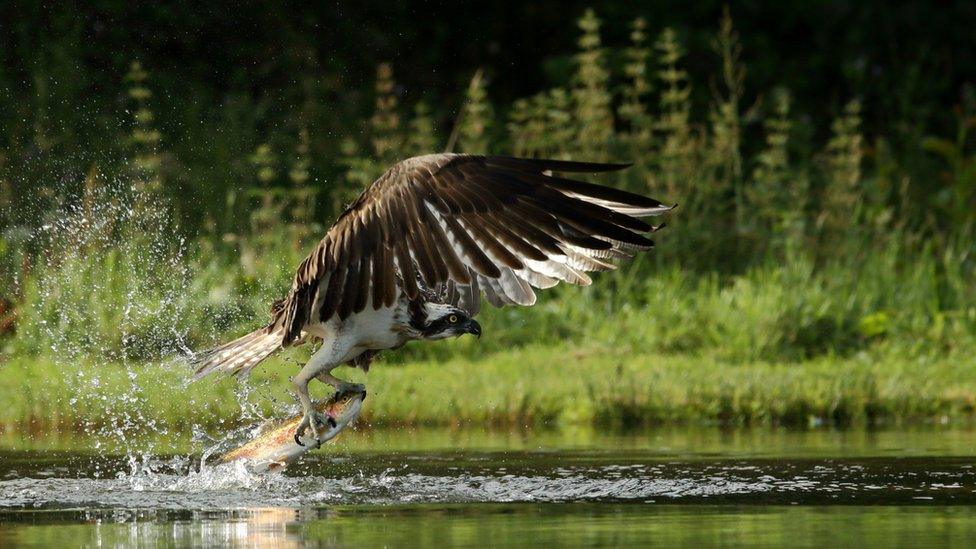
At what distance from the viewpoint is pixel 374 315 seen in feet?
23.8

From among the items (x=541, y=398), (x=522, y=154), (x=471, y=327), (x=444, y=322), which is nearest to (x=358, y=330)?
(x=444, y=322)

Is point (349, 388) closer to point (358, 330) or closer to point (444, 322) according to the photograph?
point (358, 330)

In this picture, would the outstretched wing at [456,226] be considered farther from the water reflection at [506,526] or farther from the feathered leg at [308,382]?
Answer: the water reflection at [506,526]

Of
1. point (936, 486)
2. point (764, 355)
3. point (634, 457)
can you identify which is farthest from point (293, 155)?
point (936, 486)

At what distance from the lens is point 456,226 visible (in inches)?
257

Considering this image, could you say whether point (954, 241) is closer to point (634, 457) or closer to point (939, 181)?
point (939, 181)

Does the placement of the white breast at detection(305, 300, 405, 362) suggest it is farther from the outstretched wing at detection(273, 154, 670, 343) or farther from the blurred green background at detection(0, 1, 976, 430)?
the blurred green background at detection(0, 1, 976, 430)

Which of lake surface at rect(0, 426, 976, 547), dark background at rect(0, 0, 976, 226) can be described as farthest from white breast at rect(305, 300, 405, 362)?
dark background at rect(0, 0, 976, 226)

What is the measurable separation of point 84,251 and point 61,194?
652 millimetres

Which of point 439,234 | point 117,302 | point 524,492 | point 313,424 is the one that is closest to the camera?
point 439,234

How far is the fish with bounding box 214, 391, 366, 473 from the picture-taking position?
7.14 m

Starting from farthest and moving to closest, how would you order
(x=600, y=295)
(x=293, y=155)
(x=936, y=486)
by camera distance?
1. (x=293, y=155)
2. (x=600, y=295)
3. (x=936, y=486)

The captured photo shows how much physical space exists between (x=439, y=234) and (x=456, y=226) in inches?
2.8

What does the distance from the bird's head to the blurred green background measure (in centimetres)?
229
